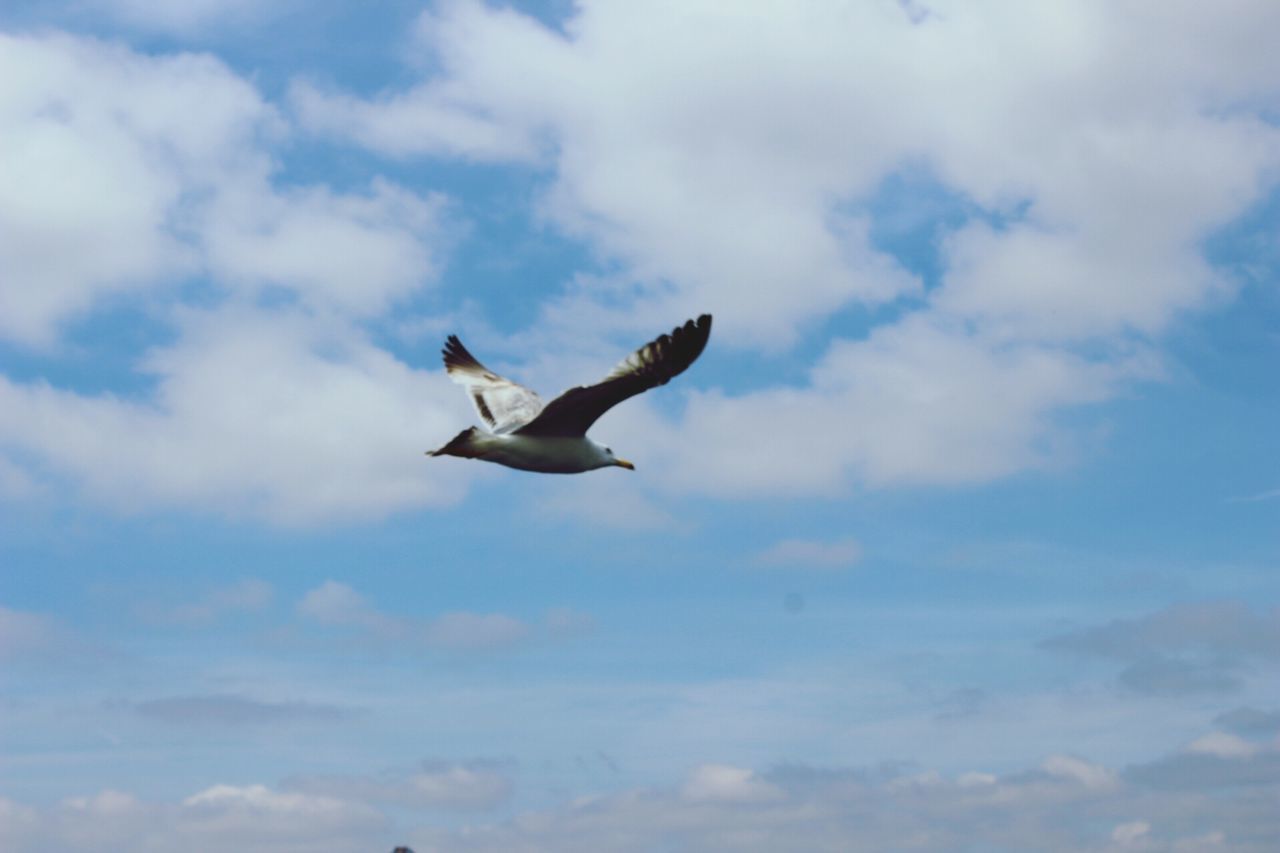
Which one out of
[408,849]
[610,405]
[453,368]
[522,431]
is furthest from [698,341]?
[408,849]

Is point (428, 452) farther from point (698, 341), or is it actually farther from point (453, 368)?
point (453, 368)

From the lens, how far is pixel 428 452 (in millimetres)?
34156

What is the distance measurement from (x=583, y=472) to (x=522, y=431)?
262cm

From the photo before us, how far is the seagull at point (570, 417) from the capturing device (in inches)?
1246

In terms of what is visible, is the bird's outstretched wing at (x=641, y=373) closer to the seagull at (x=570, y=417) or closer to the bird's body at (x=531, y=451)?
the seagull at (x=570, y=417)

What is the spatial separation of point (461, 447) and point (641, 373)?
596 cm

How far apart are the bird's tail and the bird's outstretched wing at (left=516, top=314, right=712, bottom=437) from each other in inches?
78.0

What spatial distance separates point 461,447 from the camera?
34812 mm

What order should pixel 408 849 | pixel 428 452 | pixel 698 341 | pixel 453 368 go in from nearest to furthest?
pixel 698 341
pixel 428 452
pixel 453 368
pixel 408 849

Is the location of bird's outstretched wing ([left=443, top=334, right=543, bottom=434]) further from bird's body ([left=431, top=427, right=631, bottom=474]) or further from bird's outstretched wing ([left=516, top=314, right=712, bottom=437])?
bird's outstretched wing ([left=516, top=314, right=712, bottom=437])

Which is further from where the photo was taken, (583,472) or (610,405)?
(583,472)

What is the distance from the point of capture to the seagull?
31.7 meters

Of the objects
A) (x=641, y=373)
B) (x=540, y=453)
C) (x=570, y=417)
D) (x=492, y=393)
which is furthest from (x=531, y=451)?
(x=492, y=393)

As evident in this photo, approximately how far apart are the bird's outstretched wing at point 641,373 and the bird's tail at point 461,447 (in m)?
1.98
